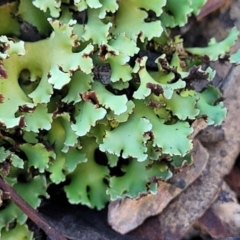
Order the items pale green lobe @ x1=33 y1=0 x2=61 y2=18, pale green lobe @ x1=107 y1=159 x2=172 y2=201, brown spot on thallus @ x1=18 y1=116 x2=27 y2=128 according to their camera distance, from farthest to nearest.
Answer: pale green lobe @ x1=107 y1=159 x2=172 y2=201
pale green lobe @ x1=33 y1=0 x2=61 y2=18
brown spot on thallus @ x1=18 y1=116 x2=27 y2=128

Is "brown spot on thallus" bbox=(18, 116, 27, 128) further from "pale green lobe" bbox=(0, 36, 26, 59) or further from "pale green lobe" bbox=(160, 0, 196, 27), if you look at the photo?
"pale green lobe" bbox=(160, 0, 196, 27)

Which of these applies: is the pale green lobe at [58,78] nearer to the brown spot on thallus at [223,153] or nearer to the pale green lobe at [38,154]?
the pale green lobe at [38,154]

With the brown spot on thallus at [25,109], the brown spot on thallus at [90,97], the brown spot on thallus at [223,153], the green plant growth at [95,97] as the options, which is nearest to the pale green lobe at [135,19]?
the green plant growth at [95,97]

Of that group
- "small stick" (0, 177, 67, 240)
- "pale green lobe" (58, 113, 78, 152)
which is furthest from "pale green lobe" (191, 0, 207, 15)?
"small stick" (0, 177, 67, 240)

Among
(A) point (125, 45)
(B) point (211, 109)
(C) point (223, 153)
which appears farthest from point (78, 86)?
(C) point (223, 153)

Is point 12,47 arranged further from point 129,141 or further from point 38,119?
point 129,141
